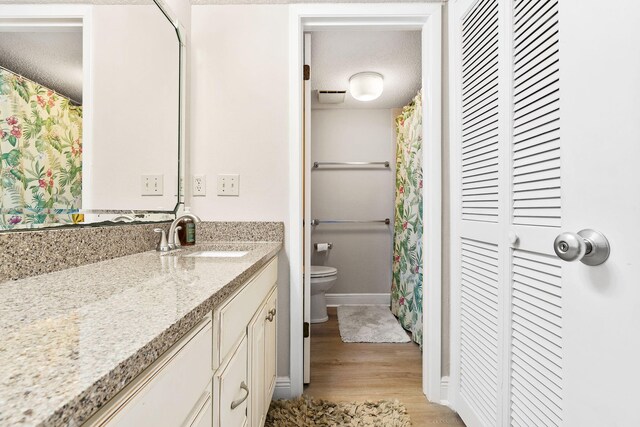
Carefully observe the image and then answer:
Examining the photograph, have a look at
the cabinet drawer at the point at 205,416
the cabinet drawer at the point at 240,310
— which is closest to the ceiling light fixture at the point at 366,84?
the cabinet drawer at the point at 240,310

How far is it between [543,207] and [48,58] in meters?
1.42

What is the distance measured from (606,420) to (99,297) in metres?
0.90

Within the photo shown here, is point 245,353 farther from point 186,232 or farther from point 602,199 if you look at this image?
point 602,199

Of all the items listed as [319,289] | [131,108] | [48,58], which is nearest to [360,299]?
[319,289]

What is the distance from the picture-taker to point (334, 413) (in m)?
1.50

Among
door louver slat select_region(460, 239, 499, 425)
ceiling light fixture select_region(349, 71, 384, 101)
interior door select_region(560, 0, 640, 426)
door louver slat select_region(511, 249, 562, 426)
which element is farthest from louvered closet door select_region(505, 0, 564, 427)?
ceiling light fixture select_region(349, 71, 384, 101)

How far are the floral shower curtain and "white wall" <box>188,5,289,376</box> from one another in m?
1.18

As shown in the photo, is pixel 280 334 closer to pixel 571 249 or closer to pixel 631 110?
pixel 571 249

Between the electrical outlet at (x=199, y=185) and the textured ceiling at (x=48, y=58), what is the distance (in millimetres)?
735

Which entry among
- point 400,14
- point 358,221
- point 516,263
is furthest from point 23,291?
point 358,221

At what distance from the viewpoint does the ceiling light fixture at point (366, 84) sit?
259cm

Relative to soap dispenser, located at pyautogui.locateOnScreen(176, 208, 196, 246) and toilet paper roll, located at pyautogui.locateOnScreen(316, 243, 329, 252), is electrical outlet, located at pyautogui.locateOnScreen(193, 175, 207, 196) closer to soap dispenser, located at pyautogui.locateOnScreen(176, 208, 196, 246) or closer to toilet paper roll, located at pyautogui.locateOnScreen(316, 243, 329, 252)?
soap dispenser, located at pyautogui.locateOnScreen(176, 208, 196, 246)

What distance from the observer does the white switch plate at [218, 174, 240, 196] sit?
5.33 ft

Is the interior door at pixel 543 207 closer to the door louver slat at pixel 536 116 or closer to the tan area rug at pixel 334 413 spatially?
the door louver slat at pixel 536 116
